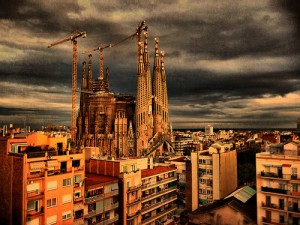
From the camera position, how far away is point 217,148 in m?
31.5

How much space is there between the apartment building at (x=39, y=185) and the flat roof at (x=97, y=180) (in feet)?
4.26

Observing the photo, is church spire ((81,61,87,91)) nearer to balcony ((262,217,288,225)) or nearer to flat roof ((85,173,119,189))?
flat roof ((85,173,119,189))

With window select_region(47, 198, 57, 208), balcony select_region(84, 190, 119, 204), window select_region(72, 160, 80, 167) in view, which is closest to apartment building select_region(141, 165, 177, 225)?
balcony select_region(84, 190, 119, 204)

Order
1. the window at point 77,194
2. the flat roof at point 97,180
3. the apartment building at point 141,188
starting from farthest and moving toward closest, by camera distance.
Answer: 1. the apartment building at point 141,188
2. the flat roof at point 97,180
3. the window at point 77,194

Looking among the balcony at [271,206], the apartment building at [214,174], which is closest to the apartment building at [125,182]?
the apartment building at [214,174]

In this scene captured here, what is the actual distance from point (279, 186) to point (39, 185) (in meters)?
16.4

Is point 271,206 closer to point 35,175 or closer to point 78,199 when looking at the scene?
point 78,199

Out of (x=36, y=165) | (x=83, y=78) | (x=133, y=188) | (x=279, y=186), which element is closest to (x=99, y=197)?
(x=133, y=188)

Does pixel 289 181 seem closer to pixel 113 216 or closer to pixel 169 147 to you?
pixel 113 216

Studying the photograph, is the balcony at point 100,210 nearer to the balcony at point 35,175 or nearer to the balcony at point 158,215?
the balcony at point 35,175

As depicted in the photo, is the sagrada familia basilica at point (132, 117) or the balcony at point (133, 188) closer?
the balcony at point (133, 188)

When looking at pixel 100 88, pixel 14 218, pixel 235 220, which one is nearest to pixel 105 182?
pixel 14 218

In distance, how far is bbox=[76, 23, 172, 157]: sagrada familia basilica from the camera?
68062mm

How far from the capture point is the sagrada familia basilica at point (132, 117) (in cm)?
6806
